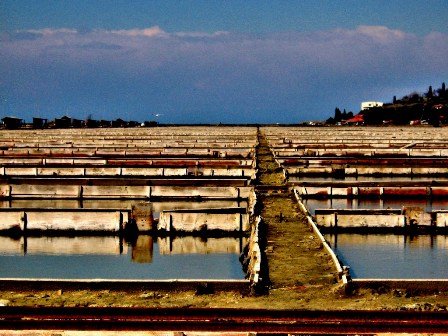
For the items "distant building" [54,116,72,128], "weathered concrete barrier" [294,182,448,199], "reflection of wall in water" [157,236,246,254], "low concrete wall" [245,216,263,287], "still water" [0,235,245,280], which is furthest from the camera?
"distant building" [54,116,72,128]

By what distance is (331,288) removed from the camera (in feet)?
21.3

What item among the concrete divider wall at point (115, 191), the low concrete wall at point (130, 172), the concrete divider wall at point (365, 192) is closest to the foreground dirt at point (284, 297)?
the concrete divider wall at point (365, 192)

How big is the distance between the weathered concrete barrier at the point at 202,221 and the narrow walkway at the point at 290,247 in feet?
1.44

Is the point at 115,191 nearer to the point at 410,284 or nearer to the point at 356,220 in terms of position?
the point at 356,220

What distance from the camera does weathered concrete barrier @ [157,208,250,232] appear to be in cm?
1027

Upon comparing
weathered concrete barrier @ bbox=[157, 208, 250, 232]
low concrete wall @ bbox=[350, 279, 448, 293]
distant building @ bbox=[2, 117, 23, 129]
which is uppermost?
distant building @ bbox=[2, 117, 23, 129]

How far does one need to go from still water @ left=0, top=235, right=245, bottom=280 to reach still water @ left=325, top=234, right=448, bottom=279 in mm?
1562

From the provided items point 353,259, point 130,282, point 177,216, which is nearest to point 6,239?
point 177,216

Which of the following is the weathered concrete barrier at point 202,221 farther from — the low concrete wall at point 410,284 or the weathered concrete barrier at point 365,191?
the low concrete wall at point 410,284

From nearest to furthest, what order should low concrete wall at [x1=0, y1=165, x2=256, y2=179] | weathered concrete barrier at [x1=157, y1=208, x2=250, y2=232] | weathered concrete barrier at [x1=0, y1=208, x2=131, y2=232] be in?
1. weathered concrete barrier at [x1=157, y1=208, x2=250, y2=232]
2. weathered concrete barrier at [x1=0, y1=208, x2=131, y2=232]
3. low concrete wall at [x1=0, y1=165, x2=256, y2=179]

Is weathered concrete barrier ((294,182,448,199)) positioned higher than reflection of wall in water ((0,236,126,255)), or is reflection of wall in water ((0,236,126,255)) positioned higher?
weathered concrete barrier ((294,182,448,199))

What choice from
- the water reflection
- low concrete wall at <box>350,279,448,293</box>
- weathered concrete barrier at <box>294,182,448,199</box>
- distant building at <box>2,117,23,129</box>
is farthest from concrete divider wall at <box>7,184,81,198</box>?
distant building at <box>2,117,23,129</box>

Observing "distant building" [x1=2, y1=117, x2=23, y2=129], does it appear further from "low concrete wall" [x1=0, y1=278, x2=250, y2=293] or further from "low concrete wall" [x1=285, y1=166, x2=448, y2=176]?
"low concrete wall" [x1=0, y1=278, x2=250, y2=293]

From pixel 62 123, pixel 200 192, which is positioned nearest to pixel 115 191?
pixel 200 192
